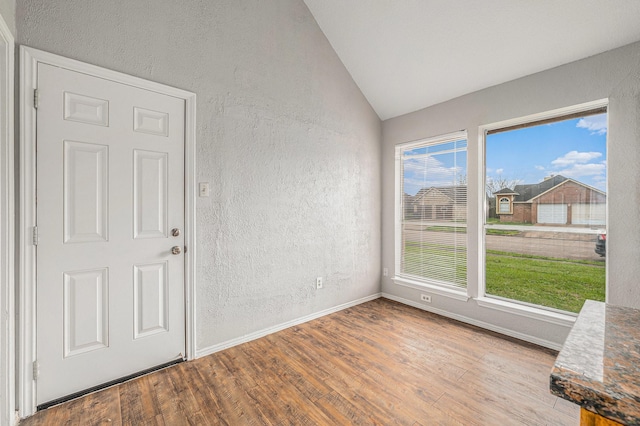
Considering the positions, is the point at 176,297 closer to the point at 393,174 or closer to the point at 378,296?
the point at 378,296

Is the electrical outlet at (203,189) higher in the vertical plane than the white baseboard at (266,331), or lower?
higher

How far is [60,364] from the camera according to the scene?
1.80 m

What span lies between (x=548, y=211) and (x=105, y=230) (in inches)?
147

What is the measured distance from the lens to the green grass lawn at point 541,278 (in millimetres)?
2486

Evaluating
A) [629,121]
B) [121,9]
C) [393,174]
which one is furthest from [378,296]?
[121,9]

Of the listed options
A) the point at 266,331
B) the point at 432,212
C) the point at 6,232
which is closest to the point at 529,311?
the point at 432,212

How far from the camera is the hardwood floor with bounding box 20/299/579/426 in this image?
1691mm

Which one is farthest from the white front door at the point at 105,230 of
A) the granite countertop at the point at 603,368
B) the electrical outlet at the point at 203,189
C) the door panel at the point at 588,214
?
the door panel at the point at 588,214

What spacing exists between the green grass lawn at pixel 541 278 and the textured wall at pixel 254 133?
4.87 feet

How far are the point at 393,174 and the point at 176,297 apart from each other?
116 inches

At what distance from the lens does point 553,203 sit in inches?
104

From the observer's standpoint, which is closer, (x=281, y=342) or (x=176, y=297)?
(x=176, y=297)

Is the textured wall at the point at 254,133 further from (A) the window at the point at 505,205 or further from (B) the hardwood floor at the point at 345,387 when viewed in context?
(A) the window at the point at 505,205

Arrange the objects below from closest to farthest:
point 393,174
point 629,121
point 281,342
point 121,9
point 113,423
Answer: point 113,423
point 121,9
point 629,121
point 281,342
point 393,174
